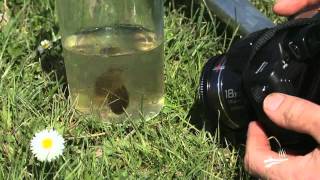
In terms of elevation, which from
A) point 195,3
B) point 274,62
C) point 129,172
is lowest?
point 129,172

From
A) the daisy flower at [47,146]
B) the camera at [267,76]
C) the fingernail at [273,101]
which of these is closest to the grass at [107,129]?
the daisy flower at [47,146]

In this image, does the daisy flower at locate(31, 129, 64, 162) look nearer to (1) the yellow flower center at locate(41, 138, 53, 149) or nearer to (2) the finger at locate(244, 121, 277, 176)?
(1) the yellow flower center at locate(41, 138, 53, 149)

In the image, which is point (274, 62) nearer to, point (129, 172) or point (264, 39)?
point (264, 39)

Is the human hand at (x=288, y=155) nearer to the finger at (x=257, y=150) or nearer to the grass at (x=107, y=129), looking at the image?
the finger at (x=257, y=150)

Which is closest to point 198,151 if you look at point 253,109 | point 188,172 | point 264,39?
point 188,172

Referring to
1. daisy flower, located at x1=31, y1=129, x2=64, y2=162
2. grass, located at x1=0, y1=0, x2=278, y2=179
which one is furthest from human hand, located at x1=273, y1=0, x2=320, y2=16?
daisy flower, located at x1=31, y1=129, x2=64, y2=162

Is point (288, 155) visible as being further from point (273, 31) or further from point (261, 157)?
point (273, 31)

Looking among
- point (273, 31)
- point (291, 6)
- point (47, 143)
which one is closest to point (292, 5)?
point (291, 6)
